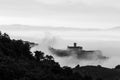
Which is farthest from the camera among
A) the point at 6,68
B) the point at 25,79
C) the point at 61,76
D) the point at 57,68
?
the point at 57,68

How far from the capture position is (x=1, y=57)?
18725 centimetres

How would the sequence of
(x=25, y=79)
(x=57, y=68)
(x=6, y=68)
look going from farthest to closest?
(x=57, y=68) < (x=6, y=68) < (x=25, y=79)

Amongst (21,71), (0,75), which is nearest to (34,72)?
(21,71)

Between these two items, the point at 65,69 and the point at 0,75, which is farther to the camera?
the point at 65,69

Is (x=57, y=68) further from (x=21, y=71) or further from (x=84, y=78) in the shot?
(x=21, y=71)

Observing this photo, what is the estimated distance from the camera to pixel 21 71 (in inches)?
6654

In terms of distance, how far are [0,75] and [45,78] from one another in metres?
13.4

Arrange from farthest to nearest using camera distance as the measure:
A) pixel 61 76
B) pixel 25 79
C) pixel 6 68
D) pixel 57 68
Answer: pixel 57 68 < pixel 61 76 < pixel 6 68 < pixel 25 79

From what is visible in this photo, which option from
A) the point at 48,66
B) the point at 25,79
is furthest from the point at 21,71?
the point at 48,66

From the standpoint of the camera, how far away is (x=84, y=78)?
7328 inches

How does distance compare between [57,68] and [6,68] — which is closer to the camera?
[6,68]

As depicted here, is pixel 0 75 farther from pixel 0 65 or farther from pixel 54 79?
pixel 54 79

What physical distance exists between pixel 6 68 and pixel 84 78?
3304 centimetres

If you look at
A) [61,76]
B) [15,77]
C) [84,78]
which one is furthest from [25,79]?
[84,78]
